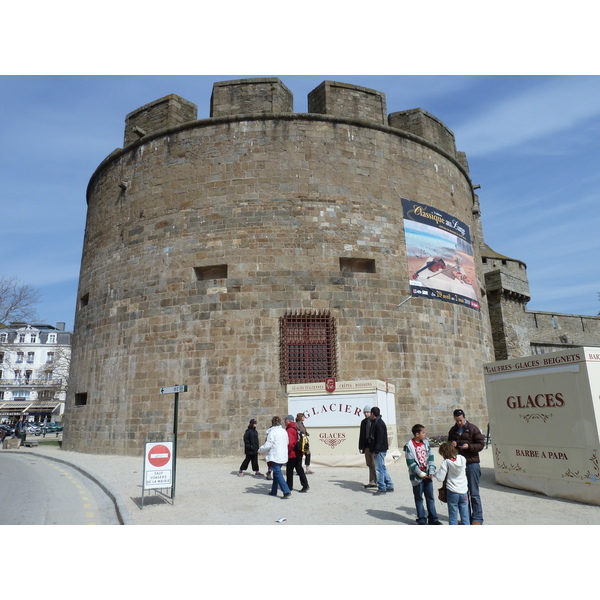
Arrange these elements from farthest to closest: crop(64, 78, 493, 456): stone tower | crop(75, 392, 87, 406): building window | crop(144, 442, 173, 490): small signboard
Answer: crop(75, 392, 87, 406): building window
crop(64, 78, 493, 456): stone tower
crop(144, 442, 173, 490): small signboard

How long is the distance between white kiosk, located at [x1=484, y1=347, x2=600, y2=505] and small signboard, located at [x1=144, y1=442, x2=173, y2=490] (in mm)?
4984

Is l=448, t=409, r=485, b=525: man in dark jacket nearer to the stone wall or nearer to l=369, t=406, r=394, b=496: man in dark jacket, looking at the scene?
l=369, t=406, r=394, b=496: man in dark jacket

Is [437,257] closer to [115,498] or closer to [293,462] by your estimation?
[293,462]

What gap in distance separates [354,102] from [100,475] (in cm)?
1155

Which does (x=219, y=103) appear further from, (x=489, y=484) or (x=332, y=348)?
(x=489, y=484)

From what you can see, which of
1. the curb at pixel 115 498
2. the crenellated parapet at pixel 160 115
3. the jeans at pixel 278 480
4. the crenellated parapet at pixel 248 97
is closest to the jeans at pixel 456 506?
the jeans at pixel 278 480

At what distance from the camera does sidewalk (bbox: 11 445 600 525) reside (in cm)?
537

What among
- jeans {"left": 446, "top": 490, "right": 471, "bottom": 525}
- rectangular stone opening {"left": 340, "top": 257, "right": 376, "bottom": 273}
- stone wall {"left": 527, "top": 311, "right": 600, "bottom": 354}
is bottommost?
jeans {"left": 446, "top": 490, "right": 471, "bottom": 525}

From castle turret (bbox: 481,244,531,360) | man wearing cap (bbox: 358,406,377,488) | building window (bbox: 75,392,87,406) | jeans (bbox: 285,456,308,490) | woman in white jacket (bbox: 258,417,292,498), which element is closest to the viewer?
woman in white jacket (bbox: 258,417,292,498)

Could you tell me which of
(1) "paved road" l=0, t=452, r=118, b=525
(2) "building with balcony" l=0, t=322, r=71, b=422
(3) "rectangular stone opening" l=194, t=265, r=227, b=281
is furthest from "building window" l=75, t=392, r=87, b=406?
(2) "building with balcony" l=0, t=322, r=71, b=422

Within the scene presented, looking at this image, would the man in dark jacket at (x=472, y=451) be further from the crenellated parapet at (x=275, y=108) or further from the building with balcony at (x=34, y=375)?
the building with balcony at (x=34, y=375)

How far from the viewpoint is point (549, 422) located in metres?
6.47

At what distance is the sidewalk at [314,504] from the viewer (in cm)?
537

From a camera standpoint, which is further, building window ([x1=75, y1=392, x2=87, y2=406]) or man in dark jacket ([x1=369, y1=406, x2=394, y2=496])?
building window ([x1=75, y1=392, x2=87, y2=406])
